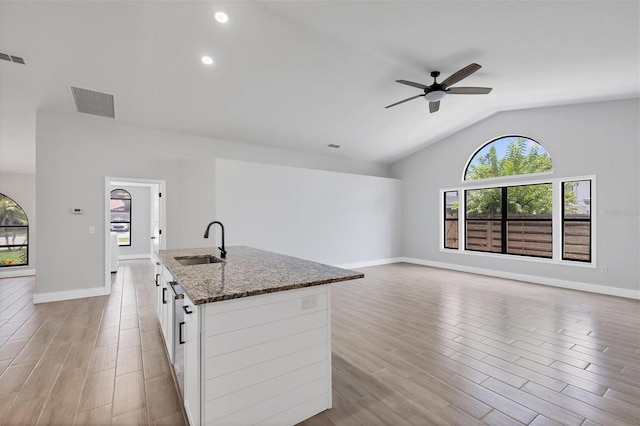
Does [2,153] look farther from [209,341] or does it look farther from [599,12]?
[599,12]

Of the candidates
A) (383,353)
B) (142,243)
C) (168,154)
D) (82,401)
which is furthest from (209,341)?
(142,243)

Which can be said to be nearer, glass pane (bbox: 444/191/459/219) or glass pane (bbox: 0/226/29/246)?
glass pane (bbox: 0/226/29/246)

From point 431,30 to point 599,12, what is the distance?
1506mm

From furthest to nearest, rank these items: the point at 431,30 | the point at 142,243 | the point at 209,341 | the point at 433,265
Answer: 1. the point at 142,243
2. the point at 433,265
3. the point at 431,30
4. the point at 209,341

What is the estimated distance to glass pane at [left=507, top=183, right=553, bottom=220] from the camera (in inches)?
227

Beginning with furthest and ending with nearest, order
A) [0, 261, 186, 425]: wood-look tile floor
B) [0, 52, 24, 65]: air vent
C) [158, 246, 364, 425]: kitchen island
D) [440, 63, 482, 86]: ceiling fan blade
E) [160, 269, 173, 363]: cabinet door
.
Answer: [440, 63, 482, 86]: ceiling fan blade
[0, 52, 24, 65]: air vent
[160, 269, 173, 363]: cabinet door
[0, 261, 186, 425]: wood-look tile floor
[158, 246, 364, 425]: kitchen island

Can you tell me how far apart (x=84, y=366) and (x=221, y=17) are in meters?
3.59

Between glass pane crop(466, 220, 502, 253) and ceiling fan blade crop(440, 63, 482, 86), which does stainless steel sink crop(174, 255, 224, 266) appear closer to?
ceiling fan blade crop(440, 63, 482, 86)

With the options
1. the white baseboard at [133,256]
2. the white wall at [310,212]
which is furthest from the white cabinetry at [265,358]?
the white baseboard at [133,256]

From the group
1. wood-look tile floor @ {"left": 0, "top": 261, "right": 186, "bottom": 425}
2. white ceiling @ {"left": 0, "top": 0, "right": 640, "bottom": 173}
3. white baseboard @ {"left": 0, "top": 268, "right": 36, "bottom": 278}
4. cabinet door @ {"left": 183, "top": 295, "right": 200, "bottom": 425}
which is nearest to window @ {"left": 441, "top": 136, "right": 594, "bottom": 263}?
white ceiling @ {"left": 0, "top": 0, "right": 640, "bottom": 173}

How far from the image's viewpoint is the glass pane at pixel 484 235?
6562mm

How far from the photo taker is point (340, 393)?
2.13m

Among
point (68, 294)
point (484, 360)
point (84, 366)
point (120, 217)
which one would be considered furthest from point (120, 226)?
point (484, 360)

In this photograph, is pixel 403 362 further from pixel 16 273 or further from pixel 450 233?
pixel 16 273
